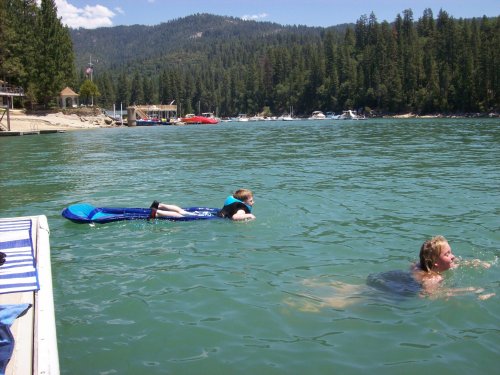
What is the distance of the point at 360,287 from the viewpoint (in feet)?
24.5

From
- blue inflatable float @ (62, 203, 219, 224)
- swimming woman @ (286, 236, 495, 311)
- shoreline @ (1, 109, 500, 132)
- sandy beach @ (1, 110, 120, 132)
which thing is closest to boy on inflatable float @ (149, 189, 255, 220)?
blue inflatable float @ (62, 203, 219, 224)

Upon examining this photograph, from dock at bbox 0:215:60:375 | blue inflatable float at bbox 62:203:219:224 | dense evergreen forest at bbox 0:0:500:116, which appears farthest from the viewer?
dense evergreen forest at bbox 0:0:500:116

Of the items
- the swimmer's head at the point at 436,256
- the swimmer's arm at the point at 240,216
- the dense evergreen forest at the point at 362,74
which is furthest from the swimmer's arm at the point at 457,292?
the dense evergreen forest at the point at 362,74

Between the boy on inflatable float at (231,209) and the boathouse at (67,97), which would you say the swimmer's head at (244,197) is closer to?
the boy on inflatable float at (231,209)

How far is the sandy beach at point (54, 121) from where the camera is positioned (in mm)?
64625

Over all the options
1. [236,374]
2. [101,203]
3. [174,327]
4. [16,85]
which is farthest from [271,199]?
[16,85]

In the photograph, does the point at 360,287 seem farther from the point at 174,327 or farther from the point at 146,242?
the point at 146,242

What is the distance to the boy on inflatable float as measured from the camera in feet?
38.0

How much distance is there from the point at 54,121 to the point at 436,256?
75343 millimetres

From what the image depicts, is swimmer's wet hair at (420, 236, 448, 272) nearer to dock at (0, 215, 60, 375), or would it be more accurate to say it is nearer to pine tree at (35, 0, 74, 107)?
dock at (0, 215, 60, 375)

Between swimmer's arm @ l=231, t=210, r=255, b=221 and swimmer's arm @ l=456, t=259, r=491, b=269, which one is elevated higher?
swimmer's arm @ l=231, t=210, r=255, b=221

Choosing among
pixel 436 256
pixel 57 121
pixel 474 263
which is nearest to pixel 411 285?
pixel 436 256

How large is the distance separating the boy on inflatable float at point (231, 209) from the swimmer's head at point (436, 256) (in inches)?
194

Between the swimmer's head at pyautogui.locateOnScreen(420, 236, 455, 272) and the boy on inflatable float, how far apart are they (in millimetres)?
4923
